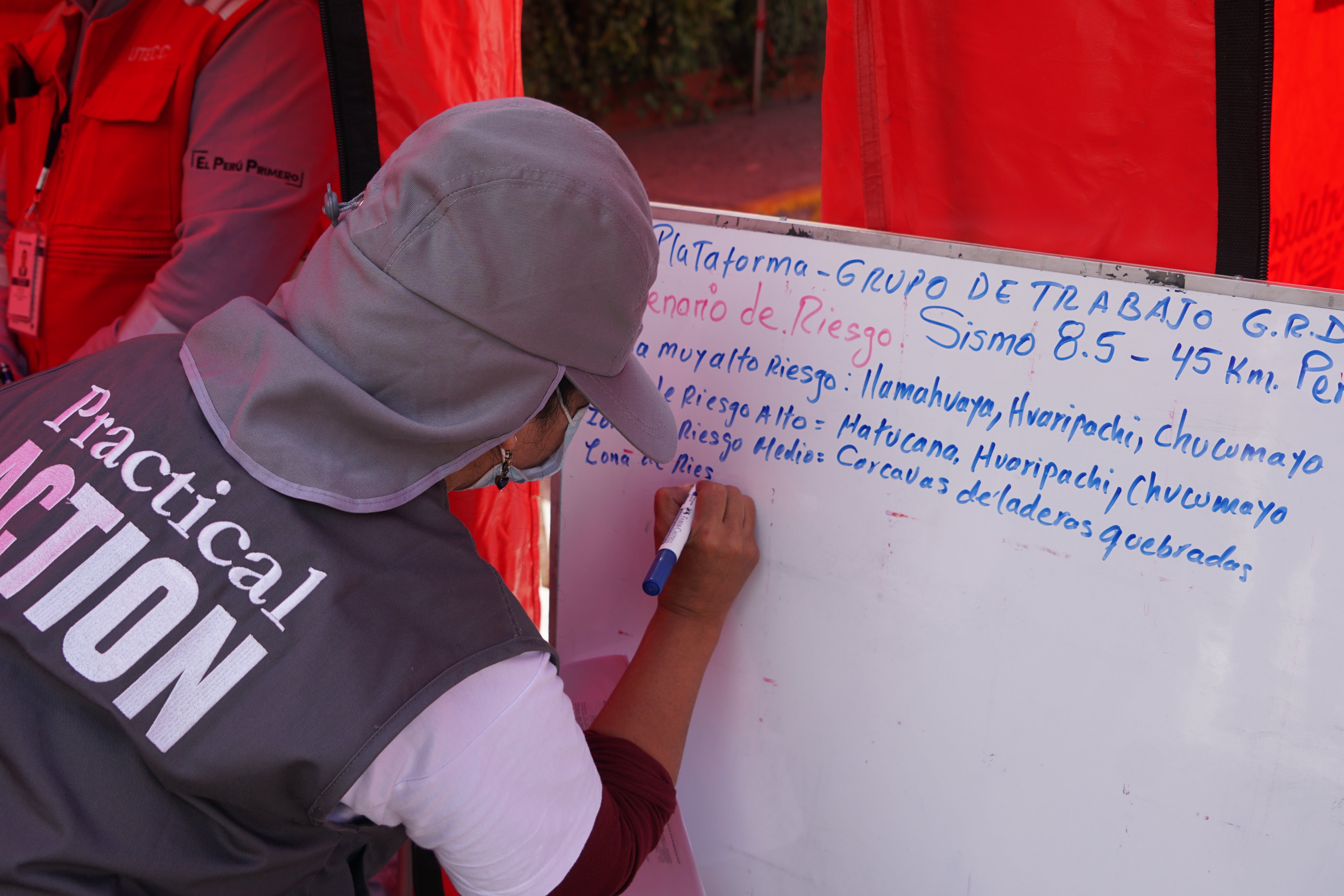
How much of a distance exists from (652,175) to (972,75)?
452 cm

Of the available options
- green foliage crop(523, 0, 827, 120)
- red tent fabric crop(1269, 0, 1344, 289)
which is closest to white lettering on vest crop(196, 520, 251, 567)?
red tent fabric crop(1269, 0, 1344, 289)

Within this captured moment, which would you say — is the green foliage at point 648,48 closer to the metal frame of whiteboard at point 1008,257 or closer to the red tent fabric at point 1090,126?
the red tent fabric at point 1090,126

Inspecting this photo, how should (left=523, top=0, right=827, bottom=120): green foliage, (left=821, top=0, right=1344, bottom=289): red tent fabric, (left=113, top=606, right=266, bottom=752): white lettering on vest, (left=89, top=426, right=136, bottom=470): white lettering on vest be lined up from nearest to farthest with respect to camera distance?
(left=113, top=606, right=266, bottom=752): white lettering on vest, (left=89, top=426, right=136, bottom=470): white lettering on vest, (left=821, top=0, right=1344, bottom=289): red tent fabric, (left=523, top=0, right=827, bottom=120): green foliage

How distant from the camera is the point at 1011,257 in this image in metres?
0.95

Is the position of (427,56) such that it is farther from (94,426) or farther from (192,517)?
(192,517)

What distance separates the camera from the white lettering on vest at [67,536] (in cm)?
73

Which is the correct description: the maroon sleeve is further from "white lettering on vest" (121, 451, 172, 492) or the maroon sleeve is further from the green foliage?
the green foliage

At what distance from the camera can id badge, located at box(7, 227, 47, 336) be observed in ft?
4.92

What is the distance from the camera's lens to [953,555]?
1.00m

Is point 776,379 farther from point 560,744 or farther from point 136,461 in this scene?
point 136,461

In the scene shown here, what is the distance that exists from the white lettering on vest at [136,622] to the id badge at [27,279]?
3.57ft

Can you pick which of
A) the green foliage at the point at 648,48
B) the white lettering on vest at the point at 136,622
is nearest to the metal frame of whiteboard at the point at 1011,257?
the white lettering on vest at the point at 136,622

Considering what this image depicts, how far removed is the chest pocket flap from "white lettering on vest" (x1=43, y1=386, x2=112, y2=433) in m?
0.74

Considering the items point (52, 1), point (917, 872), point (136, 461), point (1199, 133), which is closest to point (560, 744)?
point (136, 461)
